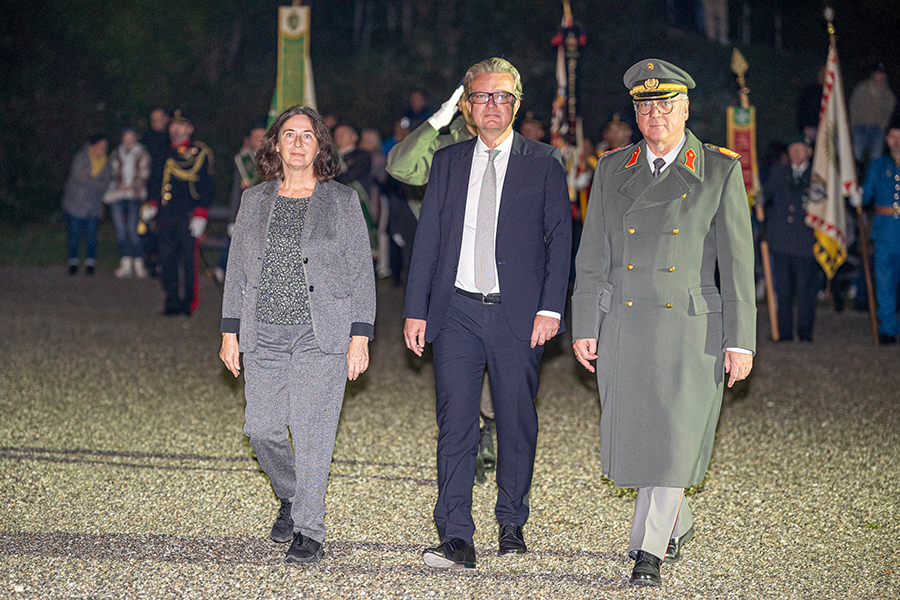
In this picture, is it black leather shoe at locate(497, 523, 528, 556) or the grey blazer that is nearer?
the grey blazer

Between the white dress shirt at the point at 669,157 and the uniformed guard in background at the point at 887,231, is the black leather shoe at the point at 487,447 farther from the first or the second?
the uniformed guard in background at the point at 887,231

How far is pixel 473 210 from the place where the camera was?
16.1 ft

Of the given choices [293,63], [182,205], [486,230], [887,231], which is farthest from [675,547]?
[182,205]

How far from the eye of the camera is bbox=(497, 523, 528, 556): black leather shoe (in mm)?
4949

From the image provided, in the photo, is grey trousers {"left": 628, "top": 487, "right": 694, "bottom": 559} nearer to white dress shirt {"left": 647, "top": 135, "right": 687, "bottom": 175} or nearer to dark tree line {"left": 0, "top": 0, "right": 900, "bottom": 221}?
white dress shirt {"left": 647, "top": 135, "right": 687, "bottom": 175}

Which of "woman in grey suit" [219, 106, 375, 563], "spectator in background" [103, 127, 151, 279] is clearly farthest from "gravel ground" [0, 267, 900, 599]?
"spectator in background" [103, 127, 151, 279]

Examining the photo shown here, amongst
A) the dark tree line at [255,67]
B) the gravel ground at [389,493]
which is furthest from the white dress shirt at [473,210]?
the dark tree line at [255,67]

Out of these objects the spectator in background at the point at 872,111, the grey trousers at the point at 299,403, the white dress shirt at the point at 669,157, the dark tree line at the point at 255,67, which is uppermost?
the dark tree line at the point at 255,67

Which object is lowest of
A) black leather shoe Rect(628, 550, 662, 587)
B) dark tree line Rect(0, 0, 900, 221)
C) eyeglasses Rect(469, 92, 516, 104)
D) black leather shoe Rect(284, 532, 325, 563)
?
black leather shoe Rect(284, 532, 325, 563)

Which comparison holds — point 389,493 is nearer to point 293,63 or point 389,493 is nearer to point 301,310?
point 301,310

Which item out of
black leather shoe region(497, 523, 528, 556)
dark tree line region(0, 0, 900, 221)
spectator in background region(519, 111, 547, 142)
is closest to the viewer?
black leather shoe region(497, 523, 528, 556)

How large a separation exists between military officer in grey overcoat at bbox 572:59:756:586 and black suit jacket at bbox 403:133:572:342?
25cm

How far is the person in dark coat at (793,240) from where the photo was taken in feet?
39.1

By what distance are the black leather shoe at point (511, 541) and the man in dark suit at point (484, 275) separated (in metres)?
0.01
